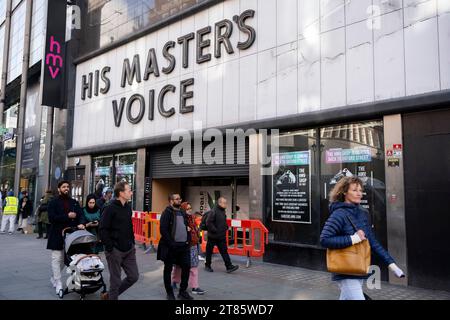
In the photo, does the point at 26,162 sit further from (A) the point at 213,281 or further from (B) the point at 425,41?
(B) the point at 425,41

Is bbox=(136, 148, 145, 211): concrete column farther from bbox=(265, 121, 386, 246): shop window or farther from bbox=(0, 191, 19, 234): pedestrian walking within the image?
bbox=(0, 191, 19, 234): pedestrian walking

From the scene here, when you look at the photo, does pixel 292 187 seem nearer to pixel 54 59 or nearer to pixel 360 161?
pixel 360 161

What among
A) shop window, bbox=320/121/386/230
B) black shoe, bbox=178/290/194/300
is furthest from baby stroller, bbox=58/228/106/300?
shop window, bbox=320/121/386/230

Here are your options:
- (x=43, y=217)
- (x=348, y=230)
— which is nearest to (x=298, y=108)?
(x=348, y=230)

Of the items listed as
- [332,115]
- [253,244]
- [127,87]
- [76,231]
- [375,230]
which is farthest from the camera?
[127,87]

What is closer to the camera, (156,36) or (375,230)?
(375,230)

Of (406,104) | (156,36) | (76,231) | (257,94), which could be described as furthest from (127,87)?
(406,104)

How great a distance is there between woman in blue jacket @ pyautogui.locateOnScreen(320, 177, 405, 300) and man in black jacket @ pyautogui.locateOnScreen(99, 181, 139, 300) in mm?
2952

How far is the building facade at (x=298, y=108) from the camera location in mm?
7480

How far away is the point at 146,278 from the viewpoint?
26.2 feet

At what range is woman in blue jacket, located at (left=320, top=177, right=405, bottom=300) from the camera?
12.5 ft

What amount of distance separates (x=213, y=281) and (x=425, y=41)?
585 cm

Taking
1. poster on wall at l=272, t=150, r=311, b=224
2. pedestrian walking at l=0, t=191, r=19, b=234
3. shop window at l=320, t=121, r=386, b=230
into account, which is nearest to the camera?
shop window at l=320, t=121, r=386, b=230

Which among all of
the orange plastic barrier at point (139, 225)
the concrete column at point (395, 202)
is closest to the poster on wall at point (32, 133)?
the orange plastic barrier at point (139, 225)
